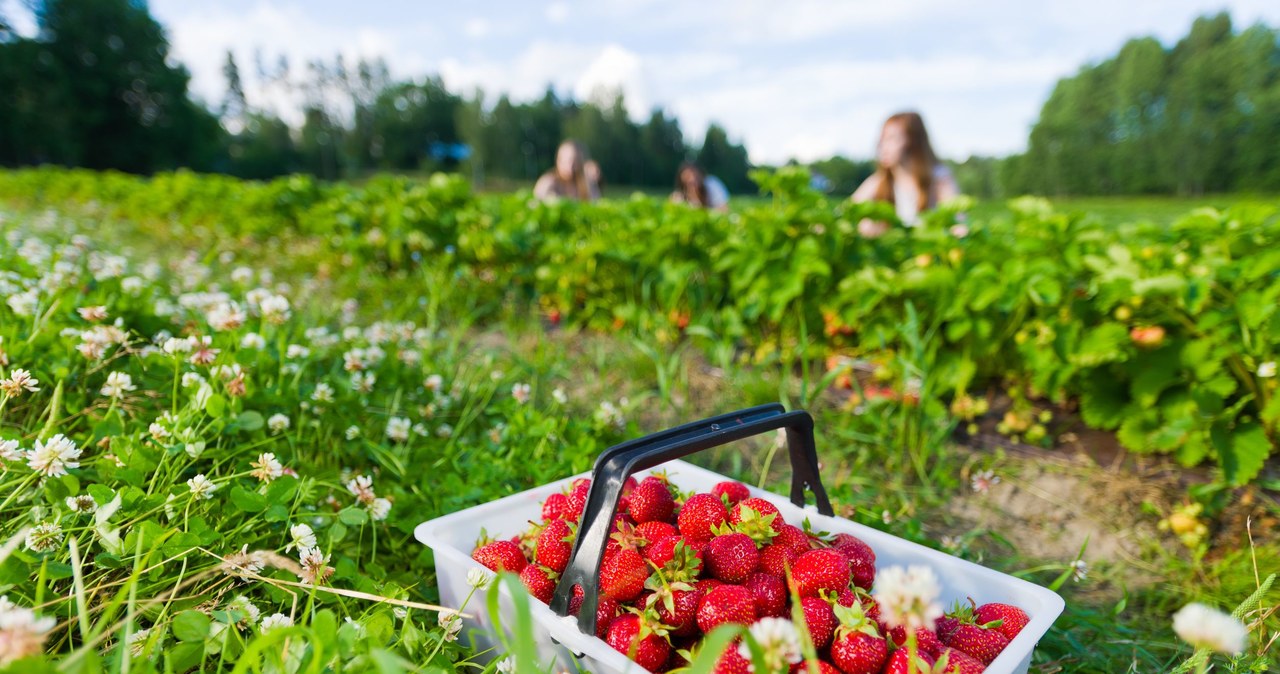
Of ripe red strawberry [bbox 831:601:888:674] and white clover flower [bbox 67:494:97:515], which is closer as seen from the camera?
ripe red strawberry [bbox 831:601:888:674]

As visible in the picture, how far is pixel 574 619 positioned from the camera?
99 centimetres

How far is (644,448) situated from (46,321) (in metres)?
1.78

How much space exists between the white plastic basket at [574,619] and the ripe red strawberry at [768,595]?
0.71 feet

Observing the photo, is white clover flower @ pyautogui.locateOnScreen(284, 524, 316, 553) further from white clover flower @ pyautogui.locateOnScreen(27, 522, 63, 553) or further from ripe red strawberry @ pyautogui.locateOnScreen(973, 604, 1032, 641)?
ripe red strawberry @ pyautogui.locateOnScreen(973, 604, 1032, 641)

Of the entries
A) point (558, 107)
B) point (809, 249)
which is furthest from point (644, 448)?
point (558, 107)

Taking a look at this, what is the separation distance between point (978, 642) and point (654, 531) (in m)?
0.51

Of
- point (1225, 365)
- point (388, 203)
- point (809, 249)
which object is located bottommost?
point (1225, 365)

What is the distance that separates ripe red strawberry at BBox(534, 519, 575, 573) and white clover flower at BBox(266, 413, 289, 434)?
874 millimetres

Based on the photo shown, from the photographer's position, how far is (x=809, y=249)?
110 inches

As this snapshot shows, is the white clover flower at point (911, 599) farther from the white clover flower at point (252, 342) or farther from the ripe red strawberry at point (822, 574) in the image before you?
the white clover flower at point (252, 342)

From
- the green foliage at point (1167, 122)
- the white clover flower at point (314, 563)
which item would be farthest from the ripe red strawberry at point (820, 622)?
the green foliage at point (1167, 122)

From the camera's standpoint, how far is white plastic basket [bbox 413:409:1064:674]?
95cm

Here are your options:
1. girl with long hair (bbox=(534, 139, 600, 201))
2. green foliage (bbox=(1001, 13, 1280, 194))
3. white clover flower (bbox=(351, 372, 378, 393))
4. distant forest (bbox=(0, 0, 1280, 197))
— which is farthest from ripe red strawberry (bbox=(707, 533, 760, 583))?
green foliage (bbox=(1001, 13, 1280, 194))

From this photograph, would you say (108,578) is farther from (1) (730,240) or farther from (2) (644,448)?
(1) (730,240)
